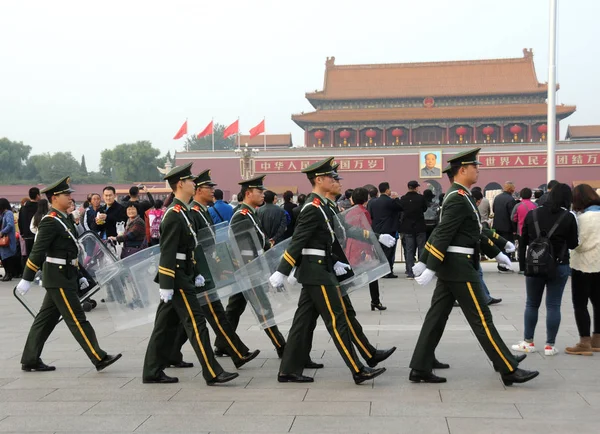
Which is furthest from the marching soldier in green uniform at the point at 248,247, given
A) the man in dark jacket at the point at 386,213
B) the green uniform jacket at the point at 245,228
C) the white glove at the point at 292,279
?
the man in dark jacket at the point at 386,213

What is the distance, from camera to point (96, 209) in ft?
29.7

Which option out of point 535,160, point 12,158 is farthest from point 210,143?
point 535,160

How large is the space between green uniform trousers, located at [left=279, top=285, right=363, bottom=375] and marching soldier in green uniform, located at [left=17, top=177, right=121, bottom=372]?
4.03ft

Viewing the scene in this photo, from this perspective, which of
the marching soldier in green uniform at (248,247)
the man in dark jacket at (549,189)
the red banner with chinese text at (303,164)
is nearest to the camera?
the marching soldier in green uniform at (248,247)

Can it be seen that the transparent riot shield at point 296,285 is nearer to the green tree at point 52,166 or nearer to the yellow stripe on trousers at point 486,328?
the yellow stripe on trousers at point 486,328

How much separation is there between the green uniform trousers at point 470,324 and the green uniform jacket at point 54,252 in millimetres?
2428

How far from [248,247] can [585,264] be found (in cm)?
244

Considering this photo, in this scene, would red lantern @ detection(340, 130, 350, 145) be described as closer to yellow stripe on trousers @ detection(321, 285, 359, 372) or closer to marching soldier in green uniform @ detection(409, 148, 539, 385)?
marching soldier in green uniform @ detection(409, 148, 539, 385)

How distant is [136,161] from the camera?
6581 cm

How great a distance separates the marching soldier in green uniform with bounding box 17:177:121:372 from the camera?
5.06 m

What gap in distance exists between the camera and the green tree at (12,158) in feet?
207

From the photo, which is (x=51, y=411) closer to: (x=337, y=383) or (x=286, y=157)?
(x=337, y=383)

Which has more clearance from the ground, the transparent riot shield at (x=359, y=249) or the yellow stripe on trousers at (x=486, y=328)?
the transparent riot shield at (x=359, y=249)

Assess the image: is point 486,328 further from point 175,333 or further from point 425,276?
point 175,333
